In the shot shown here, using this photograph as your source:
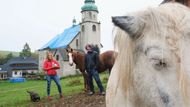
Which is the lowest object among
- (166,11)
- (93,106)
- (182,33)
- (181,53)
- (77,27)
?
(93,106)

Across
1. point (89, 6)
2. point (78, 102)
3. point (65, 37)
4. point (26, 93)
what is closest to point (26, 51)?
point (65, 37)

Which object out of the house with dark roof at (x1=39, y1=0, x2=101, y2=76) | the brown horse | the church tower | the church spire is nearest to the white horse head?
the brown horse

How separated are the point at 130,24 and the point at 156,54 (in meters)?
0.25

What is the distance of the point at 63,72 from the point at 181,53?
6817cm

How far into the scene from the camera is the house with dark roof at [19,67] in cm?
9805

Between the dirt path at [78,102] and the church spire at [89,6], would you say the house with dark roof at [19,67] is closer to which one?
the church spire at [89,6]

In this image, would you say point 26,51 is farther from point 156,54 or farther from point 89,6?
point 156,54

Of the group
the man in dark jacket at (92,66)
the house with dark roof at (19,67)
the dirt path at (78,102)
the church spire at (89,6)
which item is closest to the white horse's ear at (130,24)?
the dirt path at (78,102)

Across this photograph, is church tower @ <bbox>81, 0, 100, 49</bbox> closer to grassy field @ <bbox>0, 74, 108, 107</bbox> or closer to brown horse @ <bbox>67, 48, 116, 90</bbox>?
grassy field @ <bbox>0, 74, 108, 107</bbox>

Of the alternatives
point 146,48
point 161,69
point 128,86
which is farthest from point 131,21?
point 128,86

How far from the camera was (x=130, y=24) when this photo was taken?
2.08m

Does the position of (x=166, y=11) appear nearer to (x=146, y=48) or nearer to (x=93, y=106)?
(x=146, y=48)

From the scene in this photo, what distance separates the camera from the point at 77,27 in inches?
3098

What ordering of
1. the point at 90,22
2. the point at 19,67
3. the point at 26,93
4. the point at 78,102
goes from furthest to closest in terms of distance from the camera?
1. the point at 19,67
2. the point at 90,22
3. the point at 26,93
4. the point at 78,102
